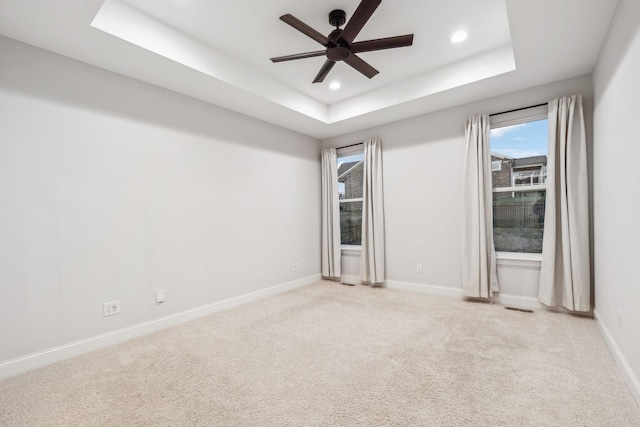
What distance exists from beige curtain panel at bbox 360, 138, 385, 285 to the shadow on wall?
5.50 feet

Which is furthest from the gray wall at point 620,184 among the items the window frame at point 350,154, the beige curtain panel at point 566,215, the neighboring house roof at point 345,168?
the neighboring house roof at point 345,168

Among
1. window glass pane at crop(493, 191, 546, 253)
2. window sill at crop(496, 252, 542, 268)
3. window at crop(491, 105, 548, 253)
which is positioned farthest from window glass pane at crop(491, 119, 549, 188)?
window sill at crop(496, 252, 542, 268)

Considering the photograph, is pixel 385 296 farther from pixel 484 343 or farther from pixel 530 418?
pixel 530 418

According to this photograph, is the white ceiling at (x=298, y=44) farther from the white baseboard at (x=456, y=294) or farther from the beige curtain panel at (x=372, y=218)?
the white baseboard at (x=456, y=294)

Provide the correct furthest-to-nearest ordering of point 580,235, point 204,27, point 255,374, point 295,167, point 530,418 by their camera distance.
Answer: point 295,167, point 580,235, point 204,27, point 255,374, point 530,418

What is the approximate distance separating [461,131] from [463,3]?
1.68 m

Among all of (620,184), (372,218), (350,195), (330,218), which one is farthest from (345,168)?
(620,184)

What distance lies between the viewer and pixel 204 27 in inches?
100

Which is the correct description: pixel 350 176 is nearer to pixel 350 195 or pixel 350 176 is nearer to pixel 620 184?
pixel 350 195

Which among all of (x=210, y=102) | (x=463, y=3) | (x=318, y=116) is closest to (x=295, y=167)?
(x=318, y=116)

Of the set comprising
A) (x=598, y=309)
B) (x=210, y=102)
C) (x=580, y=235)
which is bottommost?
(x=598, y=309)

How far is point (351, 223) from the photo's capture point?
5.00 metres

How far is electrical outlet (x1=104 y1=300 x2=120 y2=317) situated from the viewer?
8.38ft

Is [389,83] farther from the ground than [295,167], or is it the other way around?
[389,83]
